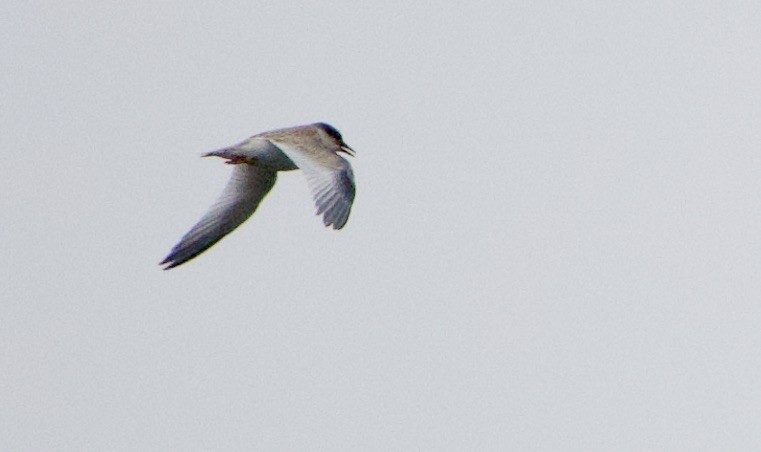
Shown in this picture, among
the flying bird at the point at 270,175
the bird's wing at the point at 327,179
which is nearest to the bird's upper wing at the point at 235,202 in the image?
the flying bird at the point at 270,175

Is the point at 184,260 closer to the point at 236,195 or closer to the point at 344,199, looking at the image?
the point at 236,195

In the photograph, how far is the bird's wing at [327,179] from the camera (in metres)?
25.1

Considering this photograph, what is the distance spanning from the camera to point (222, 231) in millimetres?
29641

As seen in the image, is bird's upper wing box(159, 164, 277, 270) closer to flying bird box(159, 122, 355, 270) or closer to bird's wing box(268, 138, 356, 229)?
flying bird box(159, 122, 355, 270)

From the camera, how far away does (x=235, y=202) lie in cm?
2998

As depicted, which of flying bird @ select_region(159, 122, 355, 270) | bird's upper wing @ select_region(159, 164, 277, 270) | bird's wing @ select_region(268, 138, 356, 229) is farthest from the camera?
bird's upper wing @ select_region(159, 164, 277, 270)

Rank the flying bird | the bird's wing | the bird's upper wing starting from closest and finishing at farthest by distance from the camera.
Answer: the bird's wing
the flying bird
the bird's upper wing

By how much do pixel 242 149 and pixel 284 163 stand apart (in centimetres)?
67

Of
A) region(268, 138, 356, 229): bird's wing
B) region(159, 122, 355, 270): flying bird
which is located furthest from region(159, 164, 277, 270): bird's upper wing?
region(268, 138, 356, 229): bird's wing

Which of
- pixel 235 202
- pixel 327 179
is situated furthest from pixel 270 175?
pixel 327 179

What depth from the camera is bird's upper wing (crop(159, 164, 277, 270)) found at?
29469 millimetres

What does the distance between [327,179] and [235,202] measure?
4078mm

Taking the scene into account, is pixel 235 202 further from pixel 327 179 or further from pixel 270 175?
pixel 327 179

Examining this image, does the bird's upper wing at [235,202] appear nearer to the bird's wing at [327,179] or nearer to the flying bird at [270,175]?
the flying bird at [270,175]
